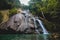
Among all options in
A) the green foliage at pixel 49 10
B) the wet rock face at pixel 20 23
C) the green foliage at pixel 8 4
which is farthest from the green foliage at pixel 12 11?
the green foliage at pixel 49 10

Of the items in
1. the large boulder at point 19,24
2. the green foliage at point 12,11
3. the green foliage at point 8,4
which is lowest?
the large boulder at point 19,24

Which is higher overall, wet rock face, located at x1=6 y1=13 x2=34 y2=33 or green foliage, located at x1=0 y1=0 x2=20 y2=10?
green foliage, located at x1=0 y1=0 x2=20 y2=10

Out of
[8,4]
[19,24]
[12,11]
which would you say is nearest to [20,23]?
[19,24]

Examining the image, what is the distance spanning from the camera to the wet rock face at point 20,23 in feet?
42.7

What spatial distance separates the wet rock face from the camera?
13.0 m

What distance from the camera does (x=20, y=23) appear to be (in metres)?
13.3

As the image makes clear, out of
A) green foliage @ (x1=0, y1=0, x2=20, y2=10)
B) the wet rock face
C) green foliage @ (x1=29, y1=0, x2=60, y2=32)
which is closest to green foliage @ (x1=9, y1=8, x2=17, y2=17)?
the wet rock face

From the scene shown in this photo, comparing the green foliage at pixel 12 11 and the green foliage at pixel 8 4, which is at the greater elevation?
the green foliage at pixel 8 4

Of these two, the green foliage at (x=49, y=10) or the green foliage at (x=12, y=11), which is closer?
the green foliage at (x=49, y=10)

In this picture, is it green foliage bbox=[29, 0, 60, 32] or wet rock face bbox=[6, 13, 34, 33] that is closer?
wet rock face bbox=[6, 13, 34, 33]

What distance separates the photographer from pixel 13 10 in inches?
543

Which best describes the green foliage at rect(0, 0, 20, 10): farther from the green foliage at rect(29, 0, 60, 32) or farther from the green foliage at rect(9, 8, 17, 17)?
the green foliage at rect(29, 0, 60, 32)

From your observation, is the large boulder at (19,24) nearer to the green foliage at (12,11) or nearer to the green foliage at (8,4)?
the green foliage at (12,11)

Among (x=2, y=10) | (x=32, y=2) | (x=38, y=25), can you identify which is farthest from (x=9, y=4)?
(x=38, y=25)
